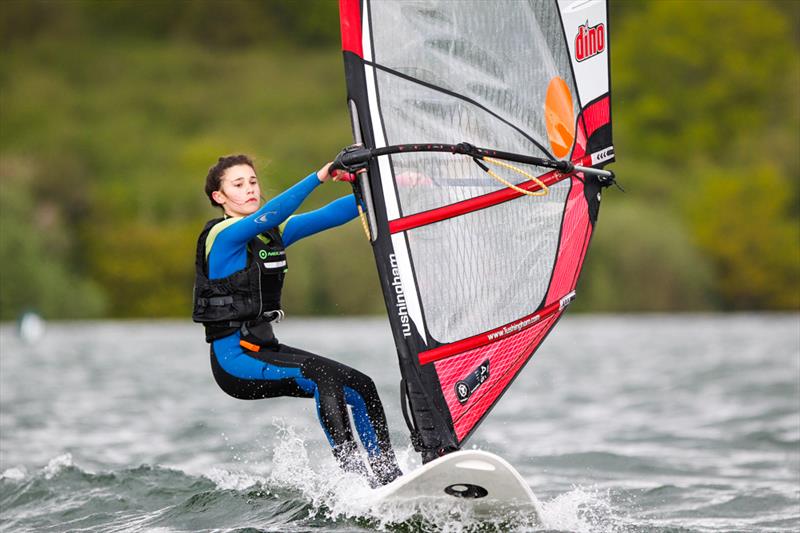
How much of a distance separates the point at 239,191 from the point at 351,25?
3.02 ft

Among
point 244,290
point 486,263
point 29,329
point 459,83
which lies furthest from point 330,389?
point 29,329

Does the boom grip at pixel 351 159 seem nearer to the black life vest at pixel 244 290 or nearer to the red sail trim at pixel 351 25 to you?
the red sail trim at pixel 351 25

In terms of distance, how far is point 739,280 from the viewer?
37.9 meters

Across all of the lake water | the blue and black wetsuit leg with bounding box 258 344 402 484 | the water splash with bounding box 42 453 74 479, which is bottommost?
the lake water

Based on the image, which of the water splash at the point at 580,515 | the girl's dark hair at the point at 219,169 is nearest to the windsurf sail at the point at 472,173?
the water splash at the point at 580,515

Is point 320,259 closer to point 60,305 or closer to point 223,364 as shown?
point 60,305

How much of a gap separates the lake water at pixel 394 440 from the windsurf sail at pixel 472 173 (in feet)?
2.08

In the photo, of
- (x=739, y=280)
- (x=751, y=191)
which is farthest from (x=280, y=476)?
(x=751, y=191)

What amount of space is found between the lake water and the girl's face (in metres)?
1.22

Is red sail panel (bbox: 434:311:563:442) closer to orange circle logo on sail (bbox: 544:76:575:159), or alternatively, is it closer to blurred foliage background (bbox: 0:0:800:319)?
orange circle logo on sail (bbox: 544:76:575:159)

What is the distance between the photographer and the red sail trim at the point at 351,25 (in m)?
4.77

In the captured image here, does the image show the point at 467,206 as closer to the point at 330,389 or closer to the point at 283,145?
the point at 330,389

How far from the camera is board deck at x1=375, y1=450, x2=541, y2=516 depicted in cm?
464

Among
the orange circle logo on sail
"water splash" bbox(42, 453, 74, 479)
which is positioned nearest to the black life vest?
the orange circle logo on sail
